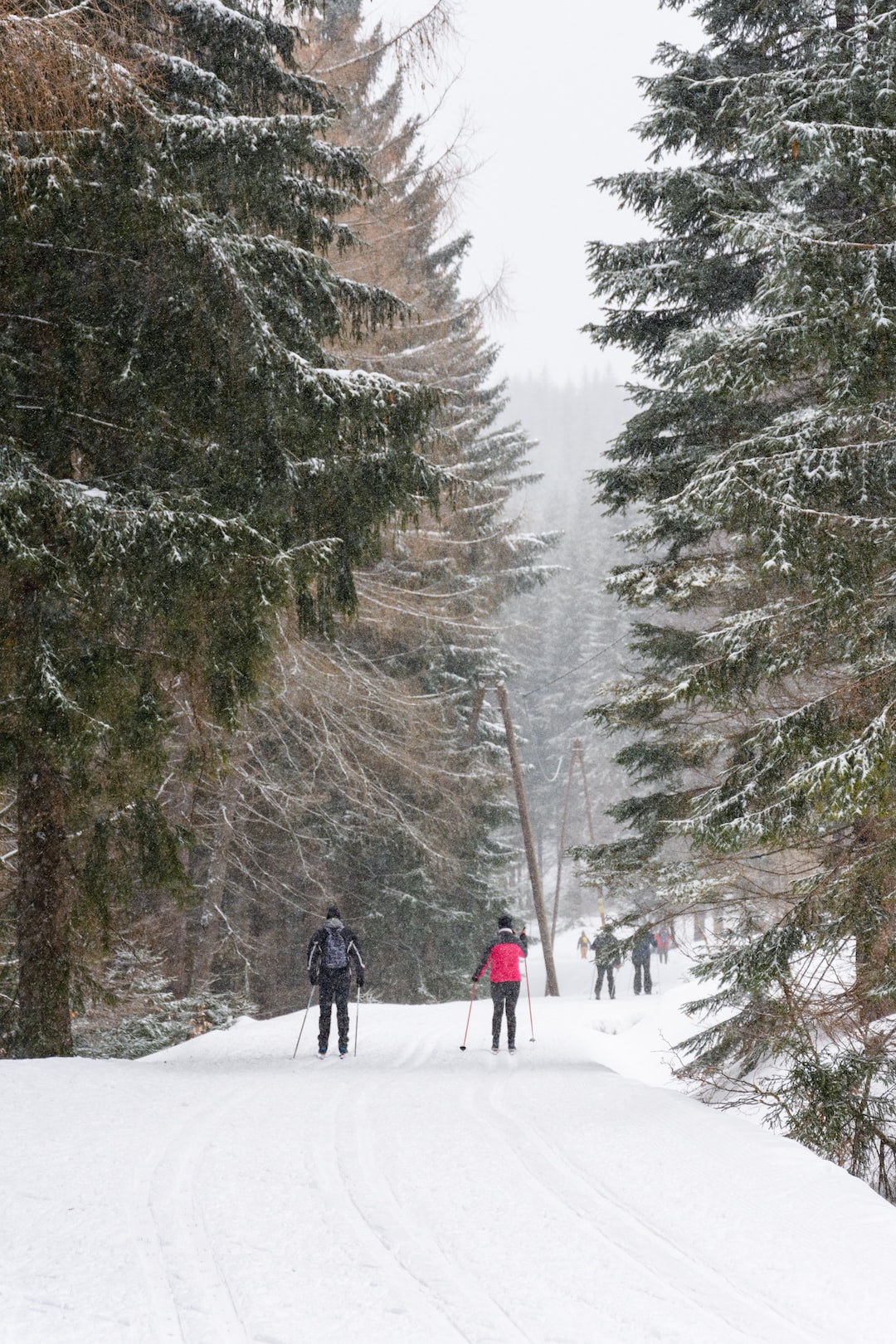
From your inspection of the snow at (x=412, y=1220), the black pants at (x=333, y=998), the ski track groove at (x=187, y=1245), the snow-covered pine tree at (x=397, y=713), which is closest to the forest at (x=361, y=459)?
the snow at (x=412, y=1220)

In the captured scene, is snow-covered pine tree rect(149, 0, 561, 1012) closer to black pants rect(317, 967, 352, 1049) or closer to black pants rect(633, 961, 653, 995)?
black pants rect(317, 967, 352, 1049)

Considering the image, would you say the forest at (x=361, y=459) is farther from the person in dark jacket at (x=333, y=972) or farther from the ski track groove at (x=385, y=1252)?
the ski track groove at (x=385, y=1252)

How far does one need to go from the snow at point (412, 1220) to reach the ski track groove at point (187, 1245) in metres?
0.02

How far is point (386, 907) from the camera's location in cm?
2305

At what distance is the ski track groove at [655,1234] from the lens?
419 cm

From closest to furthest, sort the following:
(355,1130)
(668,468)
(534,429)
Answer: (355,1130) < (668,468) < (534,429)

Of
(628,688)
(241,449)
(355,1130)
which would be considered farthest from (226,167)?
(355,1130)

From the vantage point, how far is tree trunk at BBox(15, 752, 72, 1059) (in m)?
8.47

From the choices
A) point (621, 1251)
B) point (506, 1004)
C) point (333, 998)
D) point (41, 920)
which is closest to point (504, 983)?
point (506, 1004)

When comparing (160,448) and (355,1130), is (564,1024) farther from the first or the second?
(160,448)

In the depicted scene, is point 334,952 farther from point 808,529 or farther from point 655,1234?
point 808,529

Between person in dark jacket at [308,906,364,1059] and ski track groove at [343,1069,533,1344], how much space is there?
14.3 feet

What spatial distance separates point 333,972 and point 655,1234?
6367 millimetres

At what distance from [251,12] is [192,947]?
1470 centimetres
